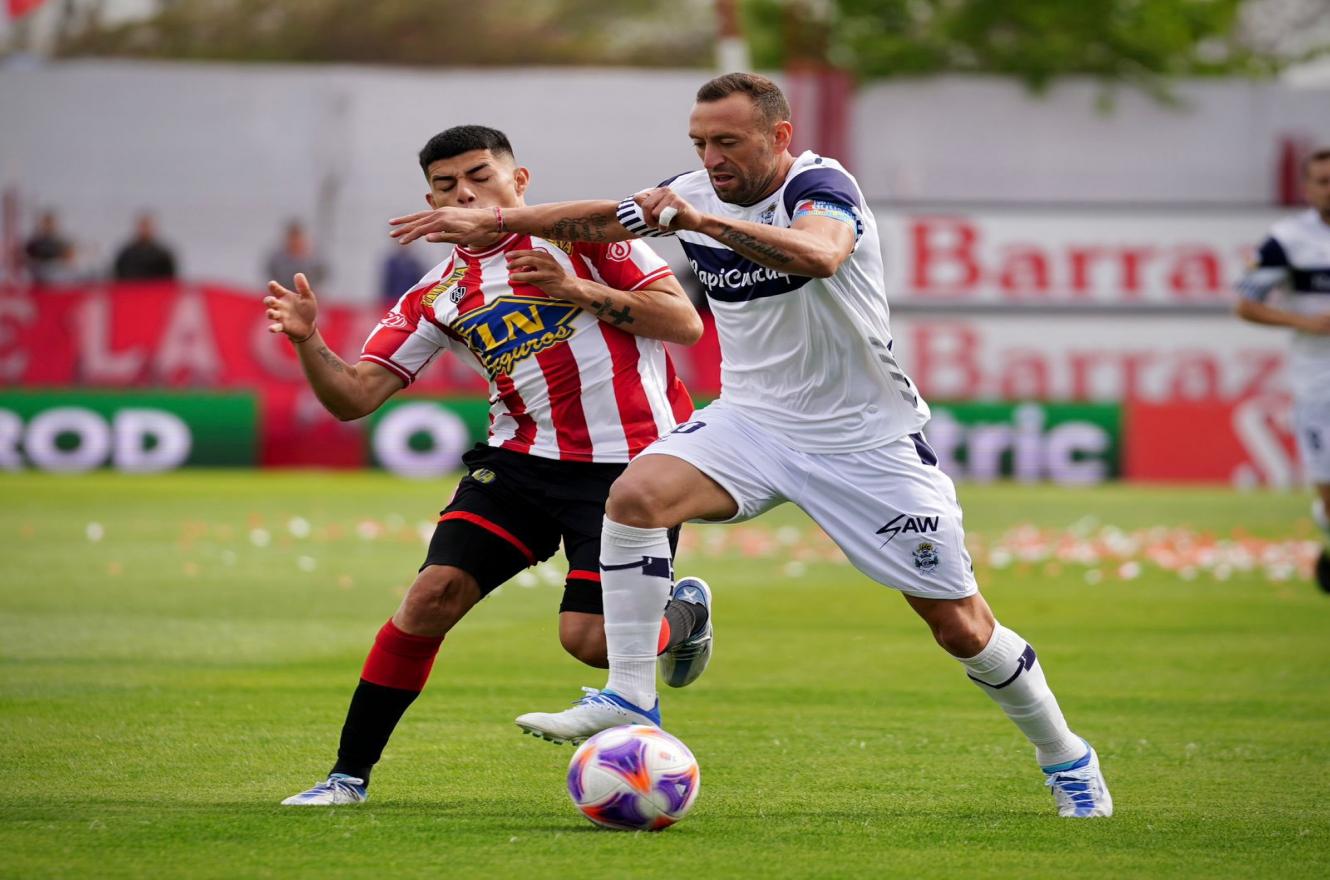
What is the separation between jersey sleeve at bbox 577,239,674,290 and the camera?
701 cm

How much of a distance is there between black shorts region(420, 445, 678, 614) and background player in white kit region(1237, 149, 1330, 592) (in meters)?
6.61

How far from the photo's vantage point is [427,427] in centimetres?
2212

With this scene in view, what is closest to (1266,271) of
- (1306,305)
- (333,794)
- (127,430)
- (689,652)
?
(1306,305)

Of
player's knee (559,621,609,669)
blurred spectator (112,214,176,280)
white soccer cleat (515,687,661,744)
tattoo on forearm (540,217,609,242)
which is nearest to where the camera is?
white soccer cleat (515,687,661,744)

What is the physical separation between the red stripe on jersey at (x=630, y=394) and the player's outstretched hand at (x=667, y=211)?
0.98 meters

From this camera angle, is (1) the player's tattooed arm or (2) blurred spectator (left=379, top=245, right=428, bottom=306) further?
(2) blurred spectator (left=379, top=245, right=428, bottom=306)

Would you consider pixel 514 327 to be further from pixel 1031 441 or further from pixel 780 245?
pixel 1031 441

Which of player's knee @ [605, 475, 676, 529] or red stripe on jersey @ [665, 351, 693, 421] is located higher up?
red stripe on jersey @ [665, 351, 693, 421]

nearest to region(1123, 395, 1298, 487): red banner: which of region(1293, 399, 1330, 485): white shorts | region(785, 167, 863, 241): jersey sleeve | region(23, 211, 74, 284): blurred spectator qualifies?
region(1293, 399, 1330, 485): white shorts

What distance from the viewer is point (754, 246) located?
19.5 ft

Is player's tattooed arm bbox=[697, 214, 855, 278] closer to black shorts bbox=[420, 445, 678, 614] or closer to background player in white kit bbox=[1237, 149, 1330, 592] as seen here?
black shorts bbox=[420, 445, 678, 614]

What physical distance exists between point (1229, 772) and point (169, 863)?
12.4ft

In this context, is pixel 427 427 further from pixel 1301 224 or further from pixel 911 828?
pixel 911 828

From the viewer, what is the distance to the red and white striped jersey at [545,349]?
7023mm
